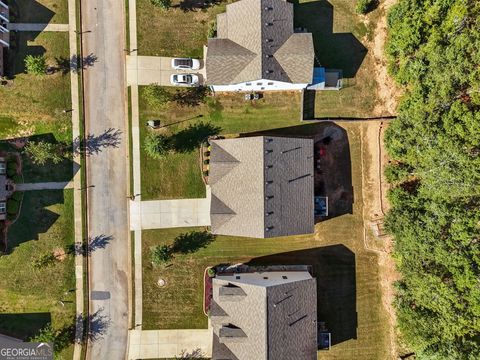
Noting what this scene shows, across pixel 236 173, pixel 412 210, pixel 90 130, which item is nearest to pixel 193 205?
pixel 236 173

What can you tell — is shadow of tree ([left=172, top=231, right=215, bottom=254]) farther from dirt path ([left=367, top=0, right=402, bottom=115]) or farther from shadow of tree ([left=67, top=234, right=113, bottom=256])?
dirt path ([left=367, top=0, right=402, bottom=115])

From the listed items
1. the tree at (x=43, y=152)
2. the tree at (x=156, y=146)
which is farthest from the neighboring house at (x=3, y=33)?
the tree at (x=156, y=146)

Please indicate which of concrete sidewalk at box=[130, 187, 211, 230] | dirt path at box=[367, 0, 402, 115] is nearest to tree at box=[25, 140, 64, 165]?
concrete sidewalk at box=[130, 187, 211, 230]

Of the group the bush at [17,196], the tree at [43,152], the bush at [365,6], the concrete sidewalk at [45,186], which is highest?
the bush at [365,6]

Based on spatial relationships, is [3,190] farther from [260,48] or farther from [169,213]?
[260,48]

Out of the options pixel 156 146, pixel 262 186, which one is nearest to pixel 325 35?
pixel 262 186

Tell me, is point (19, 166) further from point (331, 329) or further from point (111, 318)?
point (331, 329)

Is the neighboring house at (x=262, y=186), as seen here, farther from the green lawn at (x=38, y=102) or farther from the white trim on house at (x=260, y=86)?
the green lawn at (x=38, y=102)
